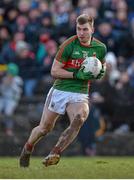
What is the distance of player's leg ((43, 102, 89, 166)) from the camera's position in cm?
1230

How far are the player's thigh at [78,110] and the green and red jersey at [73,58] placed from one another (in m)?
0.22

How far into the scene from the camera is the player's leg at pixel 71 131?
1230 cm

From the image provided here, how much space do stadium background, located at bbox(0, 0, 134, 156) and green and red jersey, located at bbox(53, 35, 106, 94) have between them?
7.86 m

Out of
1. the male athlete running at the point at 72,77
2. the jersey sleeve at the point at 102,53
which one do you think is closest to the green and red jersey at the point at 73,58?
the male athlete running at the point at 72,77

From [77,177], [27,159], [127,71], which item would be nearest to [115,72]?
[127,71]

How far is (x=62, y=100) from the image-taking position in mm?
12812

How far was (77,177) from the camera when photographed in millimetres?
11367

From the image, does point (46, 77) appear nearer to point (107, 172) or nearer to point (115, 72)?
point (115, 72)

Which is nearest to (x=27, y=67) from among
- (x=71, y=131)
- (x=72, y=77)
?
(x=72, y=77)

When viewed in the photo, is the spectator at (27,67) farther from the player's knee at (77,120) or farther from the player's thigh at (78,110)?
the player's knee at (77,120)

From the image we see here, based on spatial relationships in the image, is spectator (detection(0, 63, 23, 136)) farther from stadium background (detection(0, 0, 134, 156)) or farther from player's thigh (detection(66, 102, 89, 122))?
player's thigh (detection(66, 102, 89, 122))

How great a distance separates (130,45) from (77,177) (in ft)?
37.9

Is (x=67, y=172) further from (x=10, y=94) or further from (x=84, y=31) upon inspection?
(x=10, y=94)

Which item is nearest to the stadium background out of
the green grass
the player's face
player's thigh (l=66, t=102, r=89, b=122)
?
the green grass
